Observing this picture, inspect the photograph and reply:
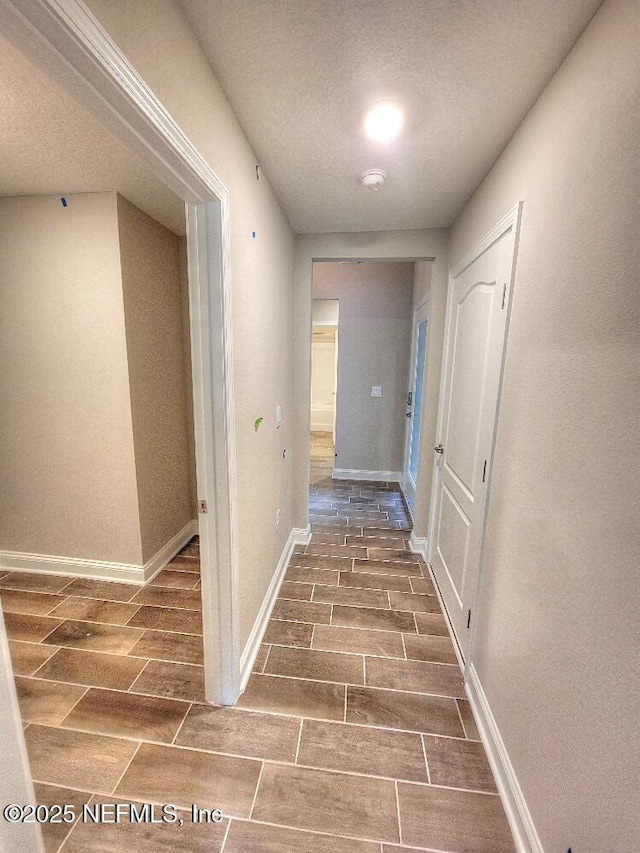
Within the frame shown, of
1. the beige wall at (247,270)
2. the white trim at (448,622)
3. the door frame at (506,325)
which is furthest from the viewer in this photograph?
the white trim at (448,622)

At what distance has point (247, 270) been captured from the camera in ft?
4.98

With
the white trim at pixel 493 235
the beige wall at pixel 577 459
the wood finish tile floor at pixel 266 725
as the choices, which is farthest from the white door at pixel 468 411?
the wood finish tile floor at pixel 266 725

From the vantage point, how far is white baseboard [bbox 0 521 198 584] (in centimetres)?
237

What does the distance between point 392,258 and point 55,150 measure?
1.98 meters

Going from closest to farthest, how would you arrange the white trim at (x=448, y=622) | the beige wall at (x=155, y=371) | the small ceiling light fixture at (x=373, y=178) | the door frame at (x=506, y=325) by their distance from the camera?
the door frame at (x=506, y=325), the small ceiling light fixture at (x=373, y=178), the white trim at (x=448, y=622), the beige wall at (x=155, y=371)

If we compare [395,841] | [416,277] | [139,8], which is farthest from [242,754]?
[416,277]

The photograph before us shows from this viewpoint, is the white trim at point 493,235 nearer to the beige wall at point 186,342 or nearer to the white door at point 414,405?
the white door at point 414,405

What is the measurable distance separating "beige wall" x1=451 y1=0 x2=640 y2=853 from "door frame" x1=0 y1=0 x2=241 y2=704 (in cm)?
111

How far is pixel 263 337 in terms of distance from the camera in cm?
181

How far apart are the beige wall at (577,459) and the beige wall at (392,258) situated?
108 cm

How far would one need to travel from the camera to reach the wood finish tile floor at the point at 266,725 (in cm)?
113

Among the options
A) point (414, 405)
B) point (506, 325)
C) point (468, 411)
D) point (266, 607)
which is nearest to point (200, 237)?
point (506, 325)

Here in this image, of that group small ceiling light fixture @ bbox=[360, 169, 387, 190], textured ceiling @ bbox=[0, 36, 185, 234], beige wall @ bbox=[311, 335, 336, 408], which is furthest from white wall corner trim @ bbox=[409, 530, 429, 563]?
beige wall @ bbox=[311, 335, 336, 408]

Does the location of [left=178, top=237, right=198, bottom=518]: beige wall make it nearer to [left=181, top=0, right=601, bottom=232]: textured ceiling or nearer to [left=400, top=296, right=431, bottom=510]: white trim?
[left=181, top=0, right=601, bottom=232]: textured ceiling
